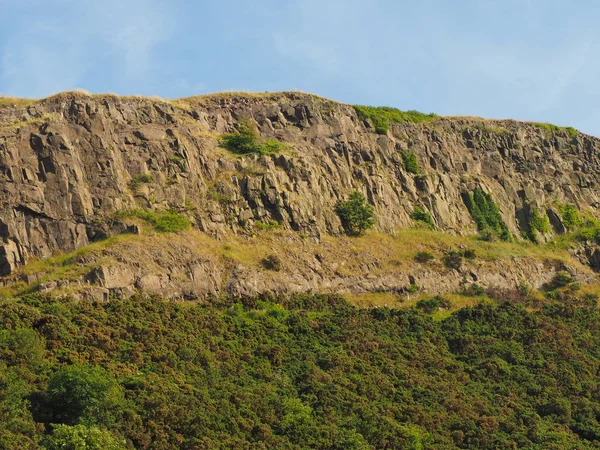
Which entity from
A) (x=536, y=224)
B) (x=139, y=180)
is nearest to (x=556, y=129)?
(x=536, y=224)

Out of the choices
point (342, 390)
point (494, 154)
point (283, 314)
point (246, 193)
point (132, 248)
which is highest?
point (494, 154)

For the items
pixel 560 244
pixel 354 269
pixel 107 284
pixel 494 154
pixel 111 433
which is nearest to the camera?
pixel 111 433

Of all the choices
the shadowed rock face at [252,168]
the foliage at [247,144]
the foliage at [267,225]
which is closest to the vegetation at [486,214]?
the shadowed rock face at [252,168]

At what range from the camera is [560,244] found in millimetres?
74000

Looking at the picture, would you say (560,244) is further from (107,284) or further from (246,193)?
(107,284)

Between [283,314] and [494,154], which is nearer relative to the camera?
[283,314]

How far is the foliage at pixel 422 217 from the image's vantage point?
69.7 m

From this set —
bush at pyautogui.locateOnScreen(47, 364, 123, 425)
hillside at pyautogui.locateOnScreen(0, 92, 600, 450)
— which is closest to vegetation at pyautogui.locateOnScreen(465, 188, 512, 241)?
hillside at pyautogui.locateOnScreen(0, 92, 600, 450)

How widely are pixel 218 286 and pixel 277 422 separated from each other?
14857mm

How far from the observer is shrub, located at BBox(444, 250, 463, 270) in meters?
64.6

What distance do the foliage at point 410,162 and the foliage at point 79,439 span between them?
44.4 metres

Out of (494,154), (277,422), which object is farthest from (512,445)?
(494,154)

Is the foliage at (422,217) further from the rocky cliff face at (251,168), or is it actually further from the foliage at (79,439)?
the foliage at (79,439)

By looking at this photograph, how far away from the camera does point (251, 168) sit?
64.0m
